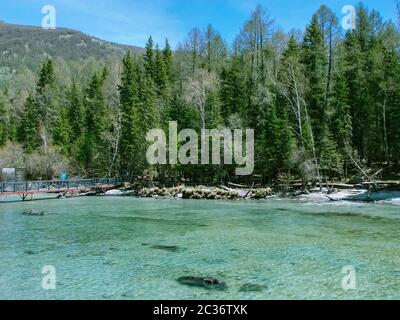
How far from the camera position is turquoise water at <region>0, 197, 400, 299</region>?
10.5 meters

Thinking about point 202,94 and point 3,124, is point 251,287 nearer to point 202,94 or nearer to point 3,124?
point 202,94

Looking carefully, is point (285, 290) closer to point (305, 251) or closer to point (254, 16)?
point (305, 251)

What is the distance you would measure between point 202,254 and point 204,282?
3.58 m

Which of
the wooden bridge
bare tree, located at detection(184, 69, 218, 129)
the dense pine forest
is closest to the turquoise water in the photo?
the wooden bridge

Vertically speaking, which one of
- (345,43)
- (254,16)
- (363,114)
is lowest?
(363,114)

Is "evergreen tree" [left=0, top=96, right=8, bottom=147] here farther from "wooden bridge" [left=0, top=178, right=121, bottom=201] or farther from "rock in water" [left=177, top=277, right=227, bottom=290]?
"rock in water" [left=177, top=277, right=227, bottom=290]

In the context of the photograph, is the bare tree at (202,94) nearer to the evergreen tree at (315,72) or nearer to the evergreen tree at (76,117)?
the evergreen tree at (315,72)

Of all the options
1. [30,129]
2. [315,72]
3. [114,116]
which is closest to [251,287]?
[315,72]

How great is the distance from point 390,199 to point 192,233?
19569mm

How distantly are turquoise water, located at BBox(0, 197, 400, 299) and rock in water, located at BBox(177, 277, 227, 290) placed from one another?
0.22m

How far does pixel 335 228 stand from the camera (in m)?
19.7

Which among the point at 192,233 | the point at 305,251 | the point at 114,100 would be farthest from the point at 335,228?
the point at 114,100

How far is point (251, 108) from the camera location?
157ft

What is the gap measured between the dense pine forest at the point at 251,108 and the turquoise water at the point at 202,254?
1672 cm
